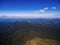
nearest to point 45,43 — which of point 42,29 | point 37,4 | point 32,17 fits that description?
point 42,29

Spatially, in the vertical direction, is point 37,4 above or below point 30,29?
above

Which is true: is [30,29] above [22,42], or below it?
above

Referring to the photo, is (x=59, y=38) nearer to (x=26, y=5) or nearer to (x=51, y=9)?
(x=51, y=9)

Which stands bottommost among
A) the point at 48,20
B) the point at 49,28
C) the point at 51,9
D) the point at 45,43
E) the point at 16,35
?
the point at 45,43

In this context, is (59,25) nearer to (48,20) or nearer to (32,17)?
(48,20)

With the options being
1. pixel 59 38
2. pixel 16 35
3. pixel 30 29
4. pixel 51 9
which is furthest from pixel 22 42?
pixel 51 9

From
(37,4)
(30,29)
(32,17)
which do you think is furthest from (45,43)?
(37,4)

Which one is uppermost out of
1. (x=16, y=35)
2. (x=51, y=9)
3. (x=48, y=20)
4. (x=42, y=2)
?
(x=42, y=2)

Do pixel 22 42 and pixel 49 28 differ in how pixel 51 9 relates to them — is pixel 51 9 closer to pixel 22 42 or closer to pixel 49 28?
pixel 49 28
